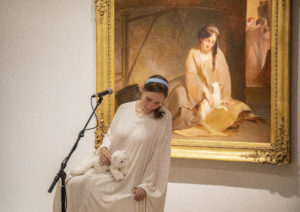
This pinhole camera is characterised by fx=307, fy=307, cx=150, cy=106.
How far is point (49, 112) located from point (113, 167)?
5.88 ft

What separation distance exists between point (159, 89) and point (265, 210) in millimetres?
2023

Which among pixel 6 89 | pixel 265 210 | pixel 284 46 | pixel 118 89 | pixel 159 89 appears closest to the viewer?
pixel 159 89

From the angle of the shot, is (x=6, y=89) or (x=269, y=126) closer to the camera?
(x=269, y=126)

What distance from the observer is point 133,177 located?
2.50 m

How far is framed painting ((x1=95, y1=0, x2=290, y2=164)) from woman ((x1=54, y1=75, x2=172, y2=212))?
999 millimetres

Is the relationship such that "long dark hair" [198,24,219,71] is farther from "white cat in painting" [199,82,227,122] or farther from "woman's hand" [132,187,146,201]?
"woman's hand" [132,187,146,201]

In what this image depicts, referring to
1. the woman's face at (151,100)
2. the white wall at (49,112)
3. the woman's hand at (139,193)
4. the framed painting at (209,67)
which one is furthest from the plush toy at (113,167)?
the white wall at (49,112)

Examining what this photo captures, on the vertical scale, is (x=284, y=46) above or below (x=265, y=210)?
above

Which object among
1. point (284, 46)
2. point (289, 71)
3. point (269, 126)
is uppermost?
point (284, 46)

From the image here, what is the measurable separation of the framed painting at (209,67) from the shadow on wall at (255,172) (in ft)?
0.36

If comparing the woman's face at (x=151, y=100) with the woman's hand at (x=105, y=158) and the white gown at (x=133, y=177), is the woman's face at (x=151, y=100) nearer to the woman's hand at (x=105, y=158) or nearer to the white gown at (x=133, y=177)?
the white gown at (x=133, y=177)

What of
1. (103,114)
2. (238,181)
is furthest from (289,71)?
(103,114)

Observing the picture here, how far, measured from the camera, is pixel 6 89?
4047 millimetres

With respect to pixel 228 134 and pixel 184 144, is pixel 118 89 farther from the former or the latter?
pixel 228 134
